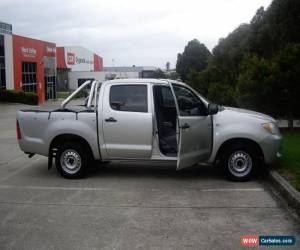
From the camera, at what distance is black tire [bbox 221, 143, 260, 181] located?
28.3 feet

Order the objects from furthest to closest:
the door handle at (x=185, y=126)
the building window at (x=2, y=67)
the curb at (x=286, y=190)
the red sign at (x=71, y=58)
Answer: the red sign at (x=71, y=58)
the building window at (x=2, y=67)
the door handle at (x=185, y=126)
the curb at (x=286, y=190)

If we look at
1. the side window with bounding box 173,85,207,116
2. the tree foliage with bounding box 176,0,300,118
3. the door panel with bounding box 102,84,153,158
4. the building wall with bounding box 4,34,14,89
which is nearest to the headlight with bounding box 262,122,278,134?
the side window with bounding box 173,85,207,116

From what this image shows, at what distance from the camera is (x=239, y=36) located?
3281 cm

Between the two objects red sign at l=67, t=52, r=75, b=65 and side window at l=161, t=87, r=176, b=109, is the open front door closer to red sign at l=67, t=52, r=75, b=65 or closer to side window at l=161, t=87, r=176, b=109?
side window at l=161, t=87, r=176, b=109

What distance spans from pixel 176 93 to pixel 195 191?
74.3 inches

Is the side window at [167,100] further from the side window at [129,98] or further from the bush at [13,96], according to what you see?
the bush at [13,96]

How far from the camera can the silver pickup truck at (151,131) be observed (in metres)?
8.57

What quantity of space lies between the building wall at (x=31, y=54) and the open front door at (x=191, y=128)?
3965 cm

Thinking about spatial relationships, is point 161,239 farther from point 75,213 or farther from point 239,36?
point 239,36

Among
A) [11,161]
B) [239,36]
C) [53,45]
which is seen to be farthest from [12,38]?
[11,161]

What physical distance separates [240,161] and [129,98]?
234 cm

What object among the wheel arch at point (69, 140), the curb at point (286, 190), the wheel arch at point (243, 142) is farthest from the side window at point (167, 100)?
the curb at point (286, 190)

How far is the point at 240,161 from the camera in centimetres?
868

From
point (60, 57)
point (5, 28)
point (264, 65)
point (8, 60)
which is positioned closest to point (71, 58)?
point (60, 57)
